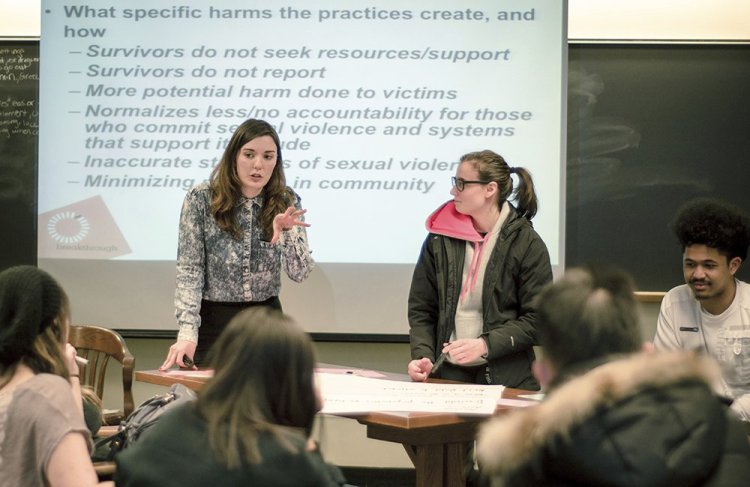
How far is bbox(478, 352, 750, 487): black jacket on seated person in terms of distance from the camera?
1.66m

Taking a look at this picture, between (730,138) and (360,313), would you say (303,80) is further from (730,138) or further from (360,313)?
(730,138)

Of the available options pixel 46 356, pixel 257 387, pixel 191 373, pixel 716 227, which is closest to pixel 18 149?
pixel 191 373

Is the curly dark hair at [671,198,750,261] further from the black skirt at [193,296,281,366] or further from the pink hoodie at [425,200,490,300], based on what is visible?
the black skirt at [193,296,281,366]

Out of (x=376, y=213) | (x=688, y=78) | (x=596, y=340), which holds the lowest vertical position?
(x=596, y=340)

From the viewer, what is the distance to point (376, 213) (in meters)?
4.87

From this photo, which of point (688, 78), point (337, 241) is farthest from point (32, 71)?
point (688, 78)

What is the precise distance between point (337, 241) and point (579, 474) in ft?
10.7

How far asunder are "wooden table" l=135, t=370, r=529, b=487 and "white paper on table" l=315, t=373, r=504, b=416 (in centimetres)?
4

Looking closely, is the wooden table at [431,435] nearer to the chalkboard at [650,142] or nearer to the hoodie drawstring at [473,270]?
the hoodie drawstring at [473,270]

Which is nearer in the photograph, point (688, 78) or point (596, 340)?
point (596, 340)

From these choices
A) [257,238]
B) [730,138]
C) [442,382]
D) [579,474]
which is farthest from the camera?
[730,138]

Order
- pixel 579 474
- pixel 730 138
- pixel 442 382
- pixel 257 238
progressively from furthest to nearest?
pixel 730 138, pixel 257 238, pixel 442 382, pixel 579 474

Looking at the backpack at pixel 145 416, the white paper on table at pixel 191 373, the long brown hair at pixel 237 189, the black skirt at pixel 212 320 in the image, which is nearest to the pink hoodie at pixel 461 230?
the long brown hair at pixel 237 189

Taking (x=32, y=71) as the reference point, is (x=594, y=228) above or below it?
below
